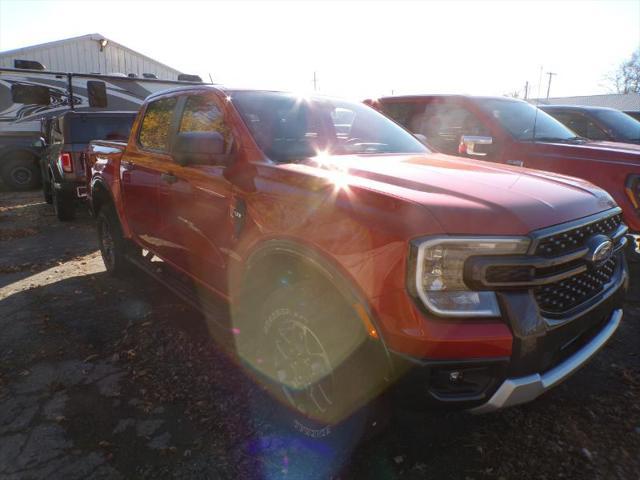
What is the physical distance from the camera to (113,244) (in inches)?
Result: 191

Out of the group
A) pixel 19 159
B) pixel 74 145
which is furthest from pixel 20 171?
pixel 74 145

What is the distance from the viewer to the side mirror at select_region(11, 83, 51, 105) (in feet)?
37.0

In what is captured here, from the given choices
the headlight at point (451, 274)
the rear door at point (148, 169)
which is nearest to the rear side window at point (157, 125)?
the rear door at point (148, 169)

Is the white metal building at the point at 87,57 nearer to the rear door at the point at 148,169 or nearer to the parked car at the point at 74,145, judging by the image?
the parked car at the point at 74,145

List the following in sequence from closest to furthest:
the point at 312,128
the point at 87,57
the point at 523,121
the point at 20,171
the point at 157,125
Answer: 1. the point at 312,128
2. the point at 157,125
3. the point at 523,121
4. the point at 20,171
5. the point at 87,57

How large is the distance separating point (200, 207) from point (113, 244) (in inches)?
90.7

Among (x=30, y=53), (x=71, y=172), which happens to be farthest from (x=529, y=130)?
(x=30, y=53)

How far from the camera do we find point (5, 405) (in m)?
2.75

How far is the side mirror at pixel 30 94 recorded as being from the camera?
37.0 feet

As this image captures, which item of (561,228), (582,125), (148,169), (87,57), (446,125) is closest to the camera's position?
(561,228)

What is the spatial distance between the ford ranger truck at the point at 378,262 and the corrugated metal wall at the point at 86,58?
14.0 metres

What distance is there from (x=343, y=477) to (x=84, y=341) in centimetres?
240

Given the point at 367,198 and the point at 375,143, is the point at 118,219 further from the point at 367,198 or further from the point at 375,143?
the point at 367,198

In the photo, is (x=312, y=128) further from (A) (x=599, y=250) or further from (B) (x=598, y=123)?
(B) (x=598, y=123)
